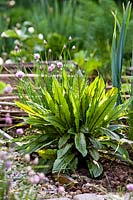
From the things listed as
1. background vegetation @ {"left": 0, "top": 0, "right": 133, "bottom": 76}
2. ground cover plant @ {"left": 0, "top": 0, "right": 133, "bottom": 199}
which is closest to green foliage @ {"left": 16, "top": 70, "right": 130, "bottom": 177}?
ground cover plant @ {"left": 0, "top": 0, "right": 133, "bottom": 199}

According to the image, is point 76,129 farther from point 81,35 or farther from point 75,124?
point 81,35

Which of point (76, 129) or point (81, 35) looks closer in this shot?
point (76, 129)

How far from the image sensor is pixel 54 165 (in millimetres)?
3062

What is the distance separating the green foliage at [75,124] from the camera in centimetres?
313

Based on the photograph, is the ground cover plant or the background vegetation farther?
the background vegetation

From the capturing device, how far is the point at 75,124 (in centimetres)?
321

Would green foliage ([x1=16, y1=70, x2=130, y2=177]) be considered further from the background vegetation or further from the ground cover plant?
the background vegetation

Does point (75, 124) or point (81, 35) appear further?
point (81, 35)

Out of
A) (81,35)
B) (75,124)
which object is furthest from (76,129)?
(81,35)

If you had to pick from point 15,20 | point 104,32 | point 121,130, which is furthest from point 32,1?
point 121,130

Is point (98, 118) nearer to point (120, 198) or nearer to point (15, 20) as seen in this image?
point (120, 198)

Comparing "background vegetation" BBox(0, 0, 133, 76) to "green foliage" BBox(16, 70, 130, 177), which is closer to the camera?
"green foliage" BBox(16, 70, 130, 177)

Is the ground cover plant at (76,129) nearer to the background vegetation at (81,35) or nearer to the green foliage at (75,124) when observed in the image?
the green foliage at (75,124)

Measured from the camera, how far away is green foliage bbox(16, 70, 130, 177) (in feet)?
10.3
